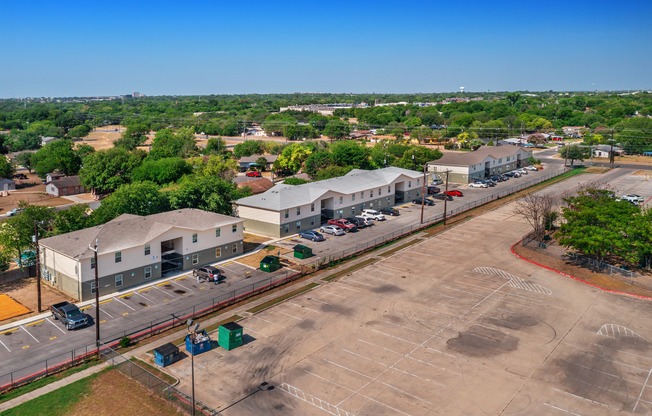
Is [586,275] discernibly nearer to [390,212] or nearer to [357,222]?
[357,222]

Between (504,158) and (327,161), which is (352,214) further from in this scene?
(504,158)

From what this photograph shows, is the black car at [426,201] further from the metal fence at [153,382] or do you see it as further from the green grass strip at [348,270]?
the metal fence at [153,382]

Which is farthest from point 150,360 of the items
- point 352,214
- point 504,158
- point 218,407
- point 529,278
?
point 504,158

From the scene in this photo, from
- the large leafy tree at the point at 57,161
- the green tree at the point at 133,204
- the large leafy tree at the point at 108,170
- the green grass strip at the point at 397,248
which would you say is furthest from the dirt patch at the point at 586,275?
the large leafy tree at the point at 57,161

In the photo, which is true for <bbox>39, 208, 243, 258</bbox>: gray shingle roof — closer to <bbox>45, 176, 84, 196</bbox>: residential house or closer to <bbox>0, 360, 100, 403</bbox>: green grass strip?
<bbox>0, 360, 100, 403</bbox>: green grass strip

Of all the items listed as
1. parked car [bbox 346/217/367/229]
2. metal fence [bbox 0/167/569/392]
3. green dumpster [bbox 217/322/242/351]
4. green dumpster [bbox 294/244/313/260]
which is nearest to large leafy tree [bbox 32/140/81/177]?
parked car [bbox 346/217/367/229]
